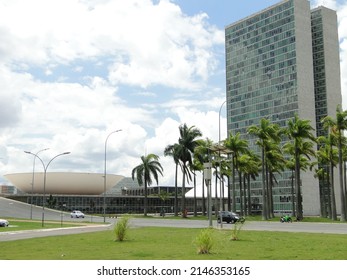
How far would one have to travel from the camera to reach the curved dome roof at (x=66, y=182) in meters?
120

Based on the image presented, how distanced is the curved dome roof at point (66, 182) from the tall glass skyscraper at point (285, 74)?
55.3m

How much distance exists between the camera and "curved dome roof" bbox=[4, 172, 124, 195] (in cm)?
11956

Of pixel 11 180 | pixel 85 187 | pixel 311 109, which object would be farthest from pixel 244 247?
pixel 311 109

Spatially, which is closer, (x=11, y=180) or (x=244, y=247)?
(x=244, y=247)

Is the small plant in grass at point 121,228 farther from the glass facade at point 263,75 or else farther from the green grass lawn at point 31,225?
the glass facade at point 263,75

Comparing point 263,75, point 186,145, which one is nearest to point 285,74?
point 263,75

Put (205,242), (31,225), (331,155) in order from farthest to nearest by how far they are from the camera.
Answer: (331,155), (31,225), (205,242)

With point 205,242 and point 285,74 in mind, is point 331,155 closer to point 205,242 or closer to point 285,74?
point 205,242

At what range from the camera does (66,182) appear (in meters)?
120

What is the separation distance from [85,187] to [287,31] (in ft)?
275

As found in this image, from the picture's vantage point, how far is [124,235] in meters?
24.9

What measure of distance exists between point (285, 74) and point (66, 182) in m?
79.1

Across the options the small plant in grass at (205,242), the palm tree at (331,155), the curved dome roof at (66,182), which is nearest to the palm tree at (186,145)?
the palm tree at (331,155)

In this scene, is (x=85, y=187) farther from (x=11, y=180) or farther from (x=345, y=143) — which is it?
(x=345, y=143)
